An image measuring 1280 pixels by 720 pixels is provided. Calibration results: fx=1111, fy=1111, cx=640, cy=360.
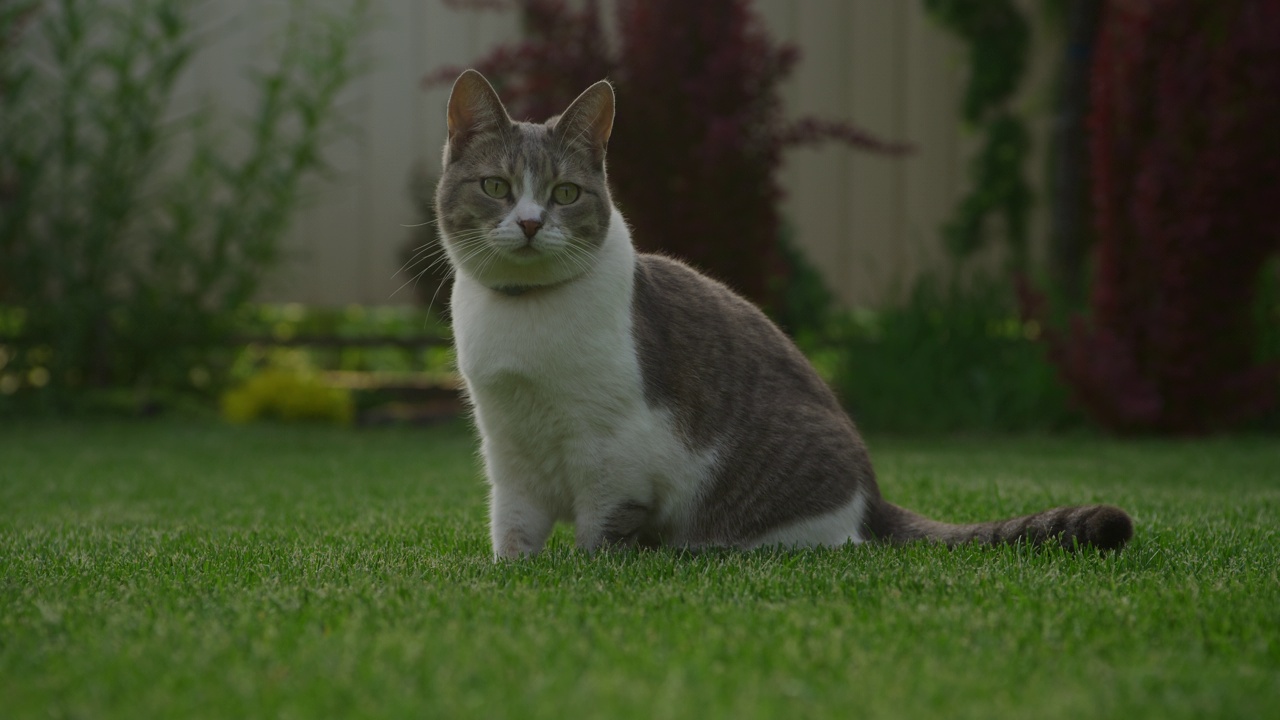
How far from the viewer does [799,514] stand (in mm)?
2463

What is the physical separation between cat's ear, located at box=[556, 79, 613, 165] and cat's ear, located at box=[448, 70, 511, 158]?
0.13 meters

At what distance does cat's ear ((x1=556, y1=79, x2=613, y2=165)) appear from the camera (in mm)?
2475

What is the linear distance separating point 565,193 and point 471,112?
0.96ft

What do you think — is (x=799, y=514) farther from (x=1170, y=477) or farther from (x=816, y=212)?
(x=816, y=212)

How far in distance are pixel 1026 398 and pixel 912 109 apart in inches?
A: 93.7

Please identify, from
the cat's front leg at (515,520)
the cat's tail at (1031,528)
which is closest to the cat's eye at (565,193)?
the cat's front leg at (515,520)

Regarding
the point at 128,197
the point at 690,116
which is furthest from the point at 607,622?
the point at 128,197

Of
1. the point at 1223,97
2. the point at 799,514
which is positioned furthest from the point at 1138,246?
the point at 799,514

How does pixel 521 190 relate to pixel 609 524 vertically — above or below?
above

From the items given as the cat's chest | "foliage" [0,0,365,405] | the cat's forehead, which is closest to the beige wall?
"foliage" [0,0,365,405]

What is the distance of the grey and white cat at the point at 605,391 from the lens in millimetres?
2305

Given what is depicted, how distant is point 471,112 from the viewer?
2.48 meters

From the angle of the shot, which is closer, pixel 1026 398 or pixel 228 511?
pixel 228 511

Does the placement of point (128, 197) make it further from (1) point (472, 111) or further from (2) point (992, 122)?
(2) point (992, 122)
